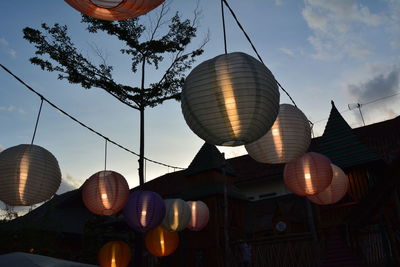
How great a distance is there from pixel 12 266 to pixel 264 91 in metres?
6.08

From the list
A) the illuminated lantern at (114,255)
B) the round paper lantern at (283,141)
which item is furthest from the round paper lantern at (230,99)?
the illuminated lantern at (114,255)

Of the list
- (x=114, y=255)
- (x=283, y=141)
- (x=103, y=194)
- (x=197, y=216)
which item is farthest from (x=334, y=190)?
(x=114, y=255)

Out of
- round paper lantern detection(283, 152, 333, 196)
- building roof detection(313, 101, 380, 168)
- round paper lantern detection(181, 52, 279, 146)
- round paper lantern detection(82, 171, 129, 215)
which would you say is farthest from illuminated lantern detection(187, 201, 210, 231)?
round paper lantern detection(181, 52, 279, 146)

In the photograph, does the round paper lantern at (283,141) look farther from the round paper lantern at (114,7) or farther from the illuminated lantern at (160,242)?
the illuminated lantern at (160,242)

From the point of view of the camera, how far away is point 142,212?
7750mm

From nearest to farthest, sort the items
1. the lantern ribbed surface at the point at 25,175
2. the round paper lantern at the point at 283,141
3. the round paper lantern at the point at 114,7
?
the round paper lantern at the point at 114,7
the round paper lantern at the point at 283,141
the lantern ribbed surface at the point at 25,175

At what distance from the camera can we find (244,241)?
1158 cm

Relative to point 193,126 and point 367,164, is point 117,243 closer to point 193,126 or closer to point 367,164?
point 193,126

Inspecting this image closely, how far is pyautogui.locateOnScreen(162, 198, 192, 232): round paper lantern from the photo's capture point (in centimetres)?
948

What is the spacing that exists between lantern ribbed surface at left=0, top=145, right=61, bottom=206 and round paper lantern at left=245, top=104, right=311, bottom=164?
10.1 ft

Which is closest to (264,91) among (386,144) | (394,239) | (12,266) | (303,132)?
(303,132)

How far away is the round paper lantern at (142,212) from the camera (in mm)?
7719

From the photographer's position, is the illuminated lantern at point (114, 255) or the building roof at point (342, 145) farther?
the building roof at point (342, 145)

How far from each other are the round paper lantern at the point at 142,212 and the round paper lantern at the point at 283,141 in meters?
3.72
